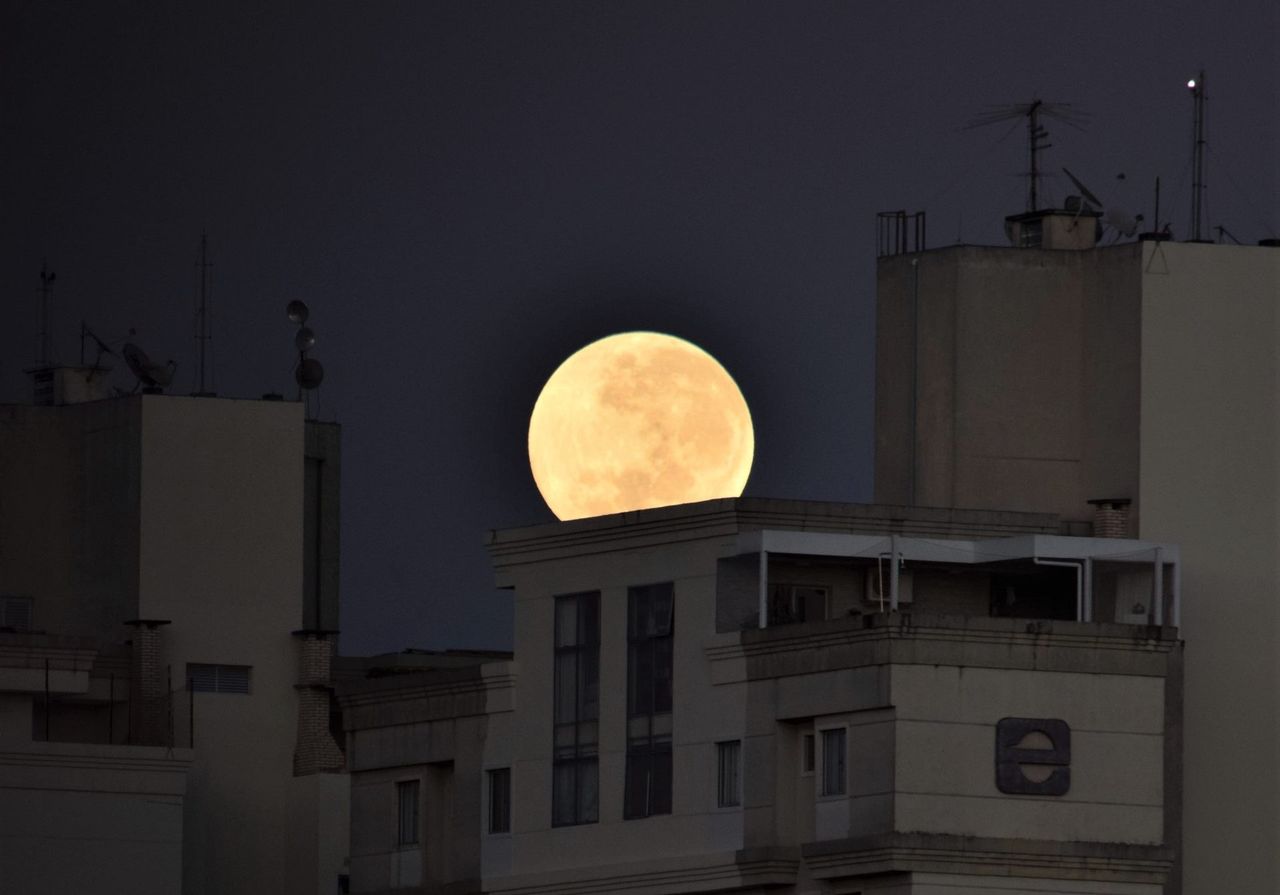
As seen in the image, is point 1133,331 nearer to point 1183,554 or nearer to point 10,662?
point 1183,554

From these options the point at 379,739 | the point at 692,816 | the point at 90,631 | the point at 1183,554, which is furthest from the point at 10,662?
the point at 1183,554

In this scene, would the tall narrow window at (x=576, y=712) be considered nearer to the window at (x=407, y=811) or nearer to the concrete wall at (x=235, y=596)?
the window at (x=407, y=811)

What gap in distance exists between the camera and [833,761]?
2953 inches

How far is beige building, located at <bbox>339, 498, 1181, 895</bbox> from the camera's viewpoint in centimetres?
7288

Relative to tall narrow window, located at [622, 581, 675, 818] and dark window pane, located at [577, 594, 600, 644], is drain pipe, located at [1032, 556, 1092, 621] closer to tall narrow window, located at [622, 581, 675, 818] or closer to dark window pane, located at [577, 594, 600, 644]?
tall narrow window, located at [622, 581, 675, 818]

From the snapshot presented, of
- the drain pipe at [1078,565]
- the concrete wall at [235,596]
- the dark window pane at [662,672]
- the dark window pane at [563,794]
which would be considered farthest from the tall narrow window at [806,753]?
the concrete wall at [235,596]

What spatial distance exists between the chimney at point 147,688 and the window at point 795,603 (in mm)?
28408

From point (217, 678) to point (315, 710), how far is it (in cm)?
280

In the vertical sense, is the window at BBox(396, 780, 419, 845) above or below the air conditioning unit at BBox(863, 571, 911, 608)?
below

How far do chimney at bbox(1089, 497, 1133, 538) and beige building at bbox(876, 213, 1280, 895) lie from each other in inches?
2.6

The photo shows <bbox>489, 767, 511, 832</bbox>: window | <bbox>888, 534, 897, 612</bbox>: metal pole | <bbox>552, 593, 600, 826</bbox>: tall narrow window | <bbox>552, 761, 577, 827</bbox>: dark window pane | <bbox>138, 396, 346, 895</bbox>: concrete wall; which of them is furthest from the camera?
<bbox>138, 396, 346, 895</bbox>: concrete wall

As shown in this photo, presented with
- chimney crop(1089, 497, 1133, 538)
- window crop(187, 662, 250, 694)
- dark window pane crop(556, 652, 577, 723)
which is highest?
chimney crop(1089, 497, 1133, 538)

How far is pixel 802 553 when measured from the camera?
77062 millimetres

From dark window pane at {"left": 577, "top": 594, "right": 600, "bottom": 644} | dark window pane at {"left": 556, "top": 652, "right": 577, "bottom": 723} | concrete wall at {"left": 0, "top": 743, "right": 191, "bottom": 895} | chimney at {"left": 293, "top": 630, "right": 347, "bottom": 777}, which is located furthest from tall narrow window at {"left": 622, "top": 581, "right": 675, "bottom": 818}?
chimney at {"left": 293, "top": 630, "right": 347, "bottom": 777}
